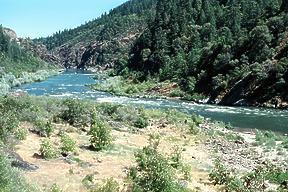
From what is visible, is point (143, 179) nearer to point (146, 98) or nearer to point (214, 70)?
point (146, 98)

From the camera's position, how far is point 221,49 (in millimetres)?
105125

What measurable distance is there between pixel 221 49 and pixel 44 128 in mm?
73031

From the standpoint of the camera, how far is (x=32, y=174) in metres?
26.1

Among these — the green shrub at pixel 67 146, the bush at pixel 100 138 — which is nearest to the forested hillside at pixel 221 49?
the bush at pixel 100 138

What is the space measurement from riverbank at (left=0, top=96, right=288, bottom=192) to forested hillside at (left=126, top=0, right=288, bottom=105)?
3422cm

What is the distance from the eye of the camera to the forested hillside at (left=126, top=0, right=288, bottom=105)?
85625 millimetres

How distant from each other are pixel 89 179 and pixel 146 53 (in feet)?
392

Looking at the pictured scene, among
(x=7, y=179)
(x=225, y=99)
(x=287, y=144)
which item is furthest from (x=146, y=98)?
(x=7, y=179)

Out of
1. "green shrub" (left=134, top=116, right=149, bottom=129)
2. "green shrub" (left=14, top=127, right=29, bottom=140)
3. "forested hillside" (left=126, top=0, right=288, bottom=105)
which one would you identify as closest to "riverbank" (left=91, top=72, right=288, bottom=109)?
"forested hillside" (left=126, top=0, right=288, bottom=105)

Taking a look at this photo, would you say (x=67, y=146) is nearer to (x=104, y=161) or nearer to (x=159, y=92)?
(x=104, y=161)

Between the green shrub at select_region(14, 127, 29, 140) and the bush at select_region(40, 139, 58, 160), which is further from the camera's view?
the green shrub at select_region(14, 127, 29, 140)

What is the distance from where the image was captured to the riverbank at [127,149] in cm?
2705

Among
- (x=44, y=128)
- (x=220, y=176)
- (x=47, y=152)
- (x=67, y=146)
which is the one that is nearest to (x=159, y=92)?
(x=44, y=128)

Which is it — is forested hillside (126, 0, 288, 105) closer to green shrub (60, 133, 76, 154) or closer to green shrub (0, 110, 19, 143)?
green shrub (60, 133, 76, 154)
